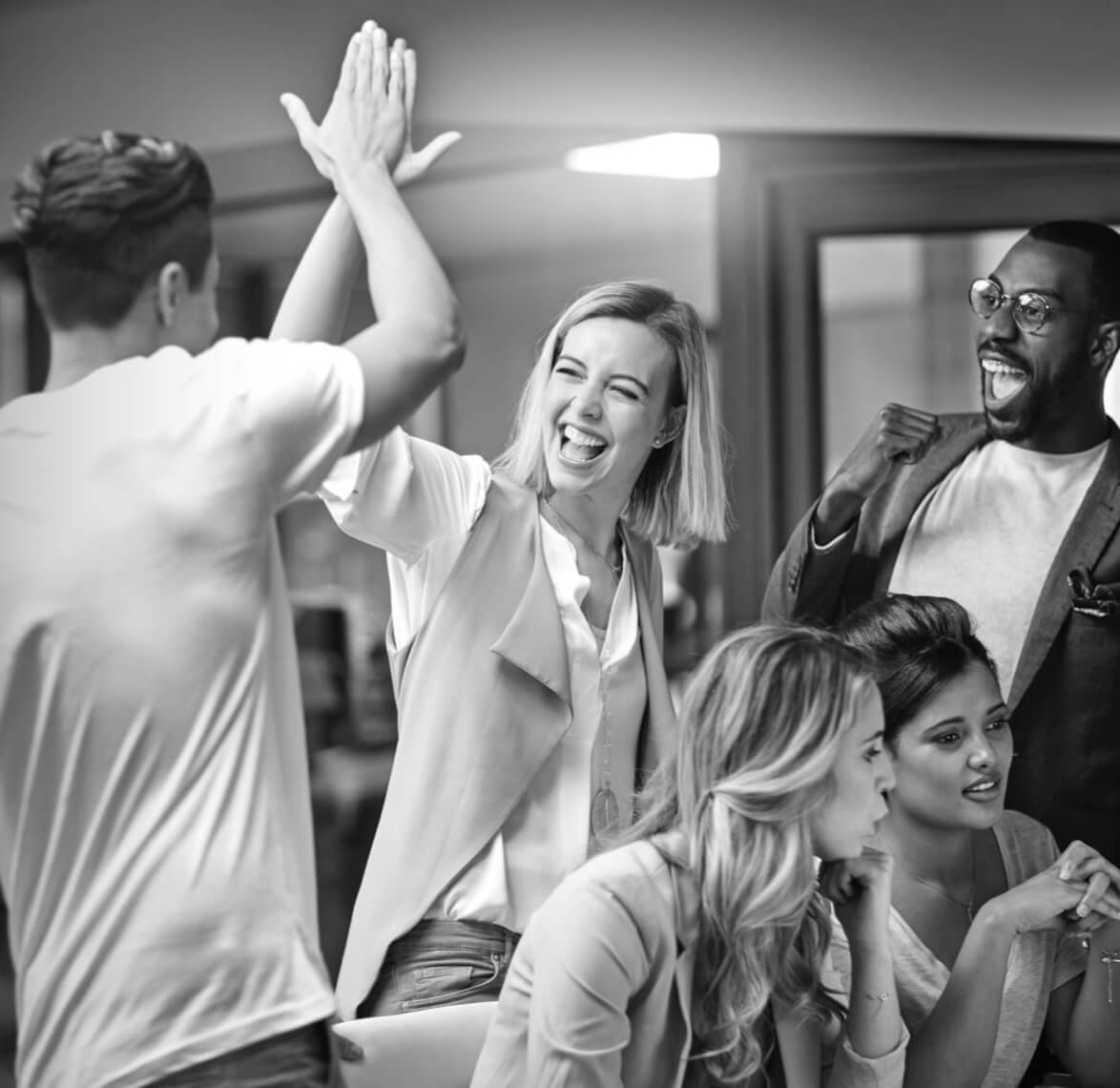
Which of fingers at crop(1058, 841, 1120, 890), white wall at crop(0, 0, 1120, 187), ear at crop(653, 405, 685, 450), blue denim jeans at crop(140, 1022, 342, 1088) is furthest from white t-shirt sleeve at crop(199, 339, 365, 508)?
white wall at crop(0, 0, 1120, 187)

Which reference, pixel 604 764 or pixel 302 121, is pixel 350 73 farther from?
pixel 604 764

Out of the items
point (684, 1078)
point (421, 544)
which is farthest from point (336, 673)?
point (684, 1078)

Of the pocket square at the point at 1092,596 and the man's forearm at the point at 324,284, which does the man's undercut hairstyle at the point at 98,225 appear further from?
the pocket square at the point at 1092,596

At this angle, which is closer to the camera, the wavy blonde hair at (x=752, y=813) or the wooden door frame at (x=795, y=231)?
the wavy blonde hair at (x=752, y=813)

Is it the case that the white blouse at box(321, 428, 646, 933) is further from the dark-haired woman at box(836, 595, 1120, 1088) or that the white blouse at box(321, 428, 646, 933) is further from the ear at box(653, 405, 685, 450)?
the dark-haired woman at box(836, 595, 1120, 1088)

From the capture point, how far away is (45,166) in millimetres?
1605

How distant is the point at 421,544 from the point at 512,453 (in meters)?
0.32

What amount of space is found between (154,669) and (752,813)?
0.69 metres

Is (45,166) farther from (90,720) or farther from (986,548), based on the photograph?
(986,548)

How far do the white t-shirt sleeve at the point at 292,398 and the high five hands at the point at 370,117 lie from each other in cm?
29

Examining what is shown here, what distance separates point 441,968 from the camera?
2.08m

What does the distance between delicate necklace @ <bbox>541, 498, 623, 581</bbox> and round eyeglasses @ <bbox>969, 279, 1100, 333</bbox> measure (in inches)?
32.1

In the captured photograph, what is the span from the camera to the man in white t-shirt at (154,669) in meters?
1.48

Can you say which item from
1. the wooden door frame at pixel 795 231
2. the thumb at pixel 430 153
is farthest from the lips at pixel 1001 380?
the thumb at pixel 430 153
